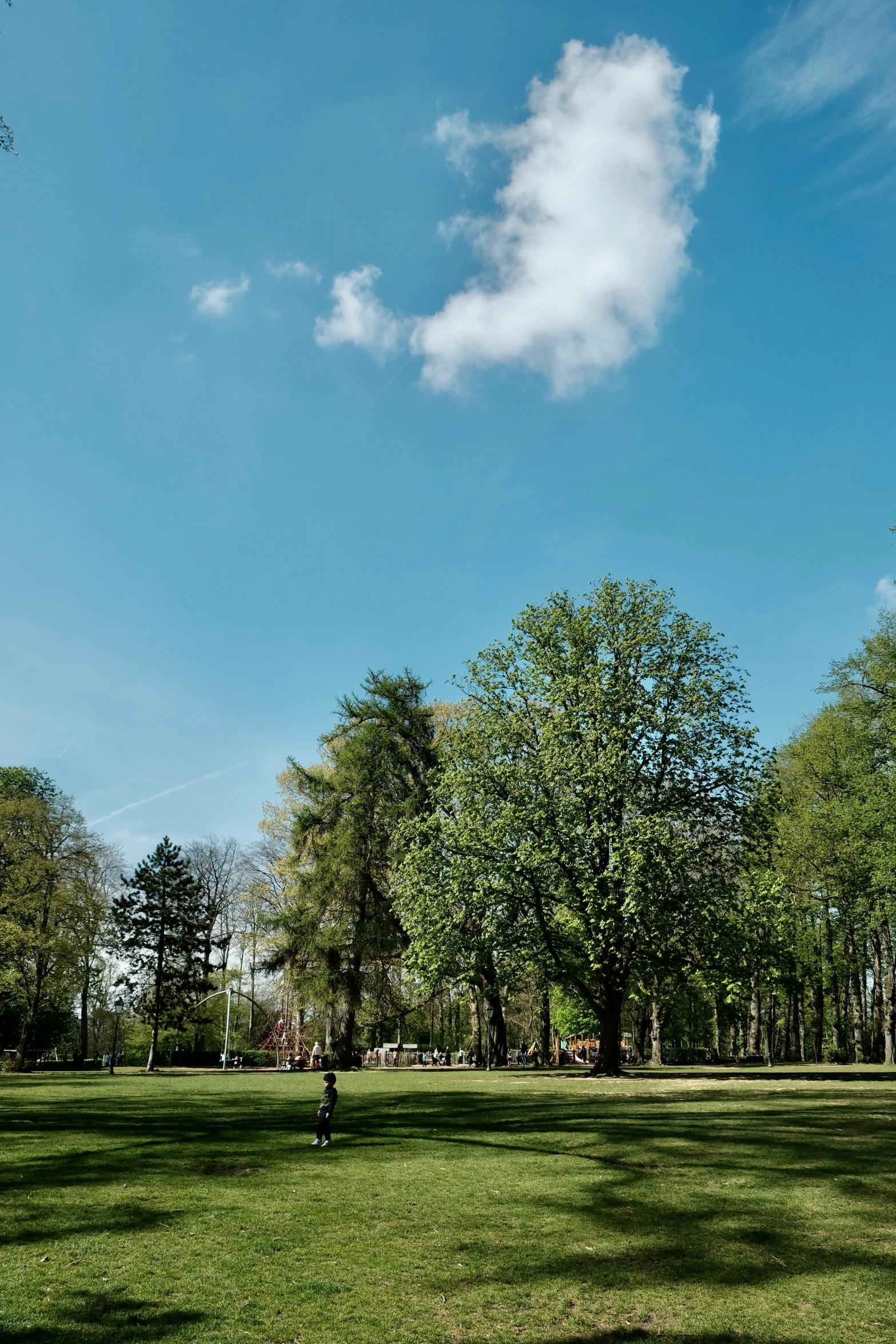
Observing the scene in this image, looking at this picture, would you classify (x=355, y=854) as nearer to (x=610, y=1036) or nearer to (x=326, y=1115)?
(x=610, y=1036)

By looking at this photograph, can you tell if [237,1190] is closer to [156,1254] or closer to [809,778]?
[156,1254]

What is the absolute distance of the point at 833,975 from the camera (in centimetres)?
5131

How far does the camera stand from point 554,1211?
415 inches

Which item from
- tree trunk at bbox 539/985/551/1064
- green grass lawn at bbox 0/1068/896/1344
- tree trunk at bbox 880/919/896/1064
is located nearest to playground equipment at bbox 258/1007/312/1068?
tree trunk at bbox 539/985/551/1064

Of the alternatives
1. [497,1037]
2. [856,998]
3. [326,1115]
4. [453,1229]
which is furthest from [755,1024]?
[453,1229]

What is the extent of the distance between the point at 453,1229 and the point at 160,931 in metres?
42.6

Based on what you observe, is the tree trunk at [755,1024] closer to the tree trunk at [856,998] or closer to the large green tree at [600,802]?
the tree trunk at [856,998]

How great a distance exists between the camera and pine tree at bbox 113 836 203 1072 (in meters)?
48.8

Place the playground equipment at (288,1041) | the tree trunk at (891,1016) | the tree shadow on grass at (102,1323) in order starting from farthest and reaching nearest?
the playground equipment at (288,1041), the tree trunk at (891,1016), the tree shadow on grass at (102,1323)

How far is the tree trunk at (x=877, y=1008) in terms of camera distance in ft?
164

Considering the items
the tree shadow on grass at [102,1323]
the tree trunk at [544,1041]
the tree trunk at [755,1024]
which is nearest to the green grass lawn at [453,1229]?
the tree shadow on grass at [102,1323]

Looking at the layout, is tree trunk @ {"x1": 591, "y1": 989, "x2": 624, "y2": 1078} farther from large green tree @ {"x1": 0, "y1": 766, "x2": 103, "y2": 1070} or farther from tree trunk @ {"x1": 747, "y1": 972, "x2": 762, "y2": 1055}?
large green tree @ {"x1": 0, "y1": 766, "x2": 103, "y2": 1070}

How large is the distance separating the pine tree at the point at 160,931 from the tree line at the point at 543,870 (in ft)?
0.49

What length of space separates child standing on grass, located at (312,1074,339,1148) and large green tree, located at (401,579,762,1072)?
14.6 m
